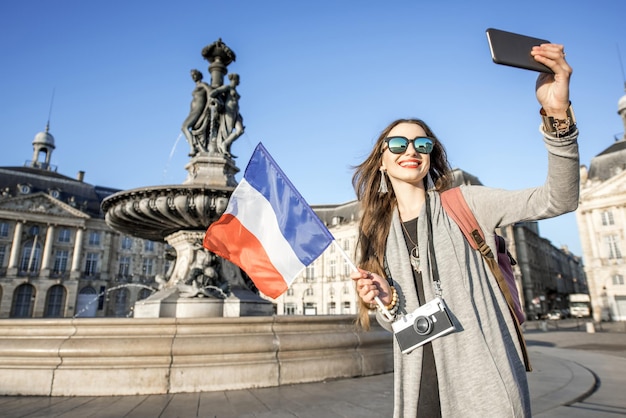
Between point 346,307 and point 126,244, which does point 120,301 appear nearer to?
point 126,244

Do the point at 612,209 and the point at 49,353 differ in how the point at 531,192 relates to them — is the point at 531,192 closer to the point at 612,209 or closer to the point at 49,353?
the point at 49,353

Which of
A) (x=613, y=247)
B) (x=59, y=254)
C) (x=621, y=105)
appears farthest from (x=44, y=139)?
(x=621, y=105)

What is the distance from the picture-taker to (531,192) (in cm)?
147

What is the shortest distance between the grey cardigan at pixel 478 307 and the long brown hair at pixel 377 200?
0.28 metres

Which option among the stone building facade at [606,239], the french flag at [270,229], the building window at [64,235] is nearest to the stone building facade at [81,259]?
the building window at [64,235]

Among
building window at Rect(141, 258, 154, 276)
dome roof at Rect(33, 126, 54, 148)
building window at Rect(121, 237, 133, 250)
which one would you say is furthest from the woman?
dome roof at Rect(33, 126, 54, 148)

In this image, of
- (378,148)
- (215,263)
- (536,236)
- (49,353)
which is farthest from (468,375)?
(536,236)

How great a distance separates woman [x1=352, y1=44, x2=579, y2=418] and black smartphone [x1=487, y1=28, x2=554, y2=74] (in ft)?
0.11

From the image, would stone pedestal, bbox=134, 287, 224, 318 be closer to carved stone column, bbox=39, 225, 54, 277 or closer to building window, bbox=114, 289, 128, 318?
building window, bbox=114, 289, 128, 318

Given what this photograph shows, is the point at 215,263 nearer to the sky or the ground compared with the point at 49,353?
nearer to the sky

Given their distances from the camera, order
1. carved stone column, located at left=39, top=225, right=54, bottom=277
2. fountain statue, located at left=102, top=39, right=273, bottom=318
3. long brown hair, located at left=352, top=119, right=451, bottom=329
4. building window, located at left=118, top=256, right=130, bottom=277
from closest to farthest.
Result: 1. long brown hair, located at left=352, top=119, right=451, bottom=329
2. fountain statue, located at left=102, top=39, right=273, bottom=318
3. carved stone column, located at left=39, top=225, right=54, bottom=277
4. building window, located at left=118, top=256, right=130, bottom=277

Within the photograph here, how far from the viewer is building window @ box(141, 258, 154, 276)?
58.6 meters

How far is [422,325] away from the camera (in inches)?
60.2

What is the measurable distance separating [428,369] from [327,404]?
2.85 meters
